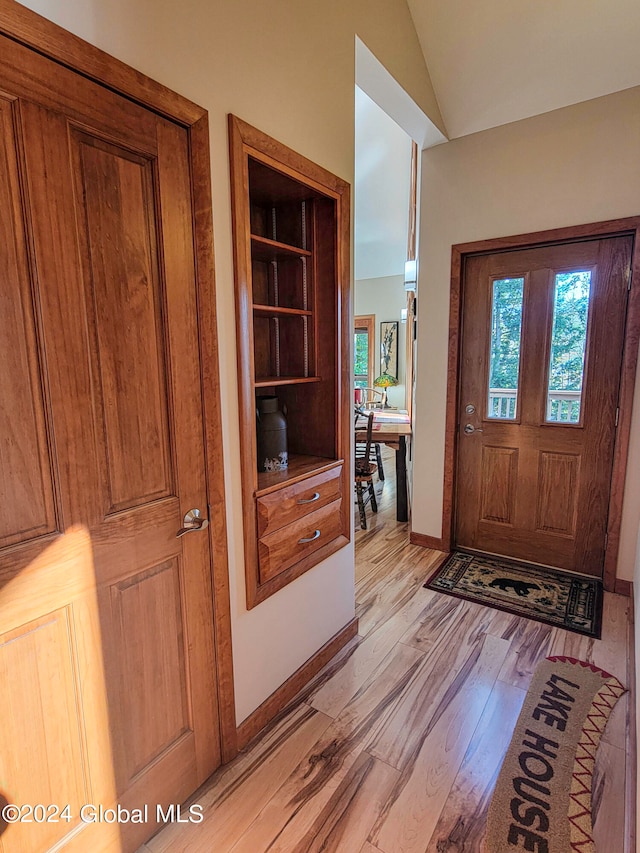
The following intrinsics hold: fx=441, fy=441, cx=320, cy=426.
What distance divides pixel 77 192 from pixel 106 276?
0.19m

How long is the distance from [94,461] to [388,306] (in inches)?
274

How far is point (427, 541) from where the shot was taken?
331 centimetres

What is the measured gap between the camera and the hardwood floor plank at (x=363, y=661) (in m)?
1.87

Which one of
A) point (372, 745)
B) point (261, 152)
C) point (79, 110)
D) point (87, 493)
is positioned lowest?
point (372, 745)

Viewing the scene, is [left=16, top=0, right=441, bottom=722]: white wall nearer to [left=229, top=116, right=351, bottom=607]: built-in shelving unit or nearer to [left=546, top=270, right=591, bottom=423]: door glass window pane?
[left=229, top=116, right=351, bottom=607]: built-in shelving unit

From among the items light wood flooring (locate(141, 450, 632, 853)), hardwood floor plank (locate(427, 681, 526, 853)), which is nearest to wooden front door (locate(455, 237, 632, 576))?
light wood flooring (locate(141, 450, 632, 853))

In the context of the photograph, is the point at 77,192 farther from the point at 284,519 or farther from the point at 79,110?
the point at 284,519

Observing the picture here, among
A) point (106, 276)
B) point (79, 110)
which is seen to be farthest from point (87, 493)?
point (79, 110)

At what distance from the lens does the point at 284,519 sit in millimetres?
1756

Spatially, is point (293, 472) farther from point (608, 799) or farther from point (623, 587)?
point (623, 587)

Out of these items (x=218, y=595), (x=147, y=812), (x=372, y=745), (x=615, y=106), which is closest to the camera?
(x=147, y=812)

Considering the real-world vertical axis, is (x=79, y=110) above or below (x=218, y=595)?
above

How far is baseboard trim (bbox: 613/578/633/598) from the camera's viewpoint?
2.63m

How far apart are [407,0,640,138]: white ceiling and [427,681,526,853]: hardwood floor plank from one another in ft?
10.1
